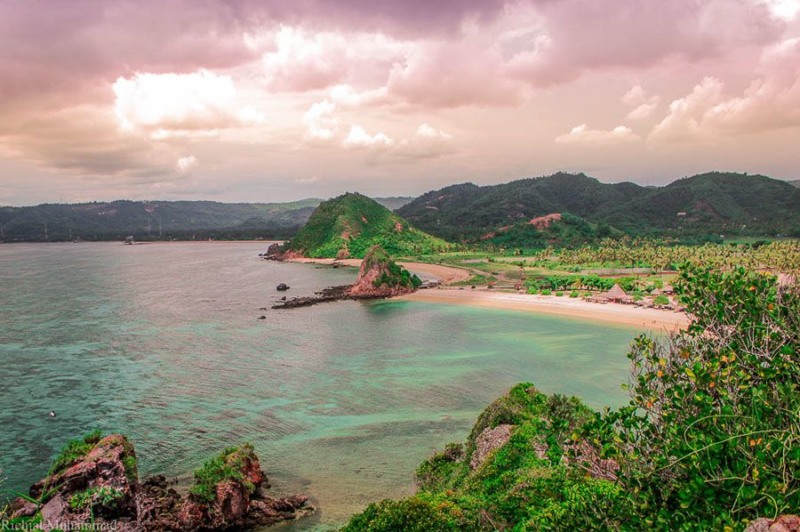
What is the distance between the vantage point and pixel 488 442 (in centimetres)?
2347

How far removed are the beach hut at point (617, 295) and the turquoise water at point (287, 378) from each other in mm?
13858

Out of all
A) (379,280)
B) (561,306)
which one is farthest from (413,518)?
(379,280)

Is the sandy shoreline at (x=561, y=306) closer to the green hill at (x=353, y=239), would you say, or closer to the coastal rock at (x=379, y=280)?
the coastal rock at (x=379, y=280)

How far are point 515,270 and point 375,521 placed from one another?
4455 inches

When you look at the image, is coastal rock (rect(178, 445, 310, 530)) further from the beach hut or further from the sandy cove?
the beach hut

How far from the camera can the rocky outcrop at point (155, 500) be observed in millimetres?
21266

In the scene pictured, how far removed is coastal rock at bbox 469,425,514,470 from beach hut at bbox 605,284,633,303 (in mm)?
64249

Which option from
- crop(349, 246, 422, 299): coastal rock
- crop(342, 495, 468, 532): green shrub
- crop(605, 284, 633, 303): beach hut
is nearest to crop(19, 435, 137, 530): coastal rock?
crop(342, 495, 468, 532): green shrub

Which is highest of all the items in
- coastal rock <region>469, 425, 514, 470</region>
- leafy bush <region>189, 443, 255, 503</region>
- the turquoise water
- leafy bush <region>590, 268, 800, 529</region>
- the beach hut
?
leafy bush <region>590, 268, 800, 529</region>

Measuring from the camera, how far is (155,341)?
6328 cm

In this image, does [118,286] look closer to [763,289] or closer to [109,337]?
[109,337]

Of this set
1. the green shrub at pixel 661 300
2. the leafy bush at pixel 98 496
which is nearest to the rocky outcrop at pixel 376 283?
the green shrub at pixel 661 300

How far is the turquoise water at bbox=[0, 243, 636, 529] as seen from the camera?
3106 cm

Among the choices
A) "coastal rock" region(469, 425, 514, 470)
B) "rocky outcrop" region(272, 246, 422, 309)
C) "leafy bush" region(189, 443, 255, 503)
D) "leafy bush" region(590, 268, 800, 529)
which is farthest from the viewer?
"rocky outcrop" region(272, 246, 422, 309)
